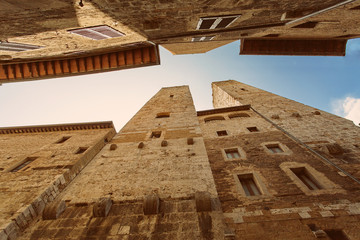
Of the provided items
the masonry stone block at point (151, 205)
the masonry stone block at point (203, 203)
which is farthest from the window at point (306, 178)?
the masonry stone block at point (151, 205)

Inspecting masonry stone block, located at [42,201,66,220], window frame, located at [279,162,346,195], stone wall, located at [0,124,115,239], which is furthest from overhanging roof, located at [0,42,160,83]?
window frame, located at [279,162,346,195]

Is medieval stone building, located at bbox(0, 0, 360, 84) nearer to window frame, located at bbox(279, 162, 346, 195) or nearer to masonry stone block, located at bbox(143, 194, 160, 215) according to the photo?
masonry stone block, located at bbox(143, 194, 160, 215)

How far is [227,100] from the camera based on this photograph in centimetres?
2119

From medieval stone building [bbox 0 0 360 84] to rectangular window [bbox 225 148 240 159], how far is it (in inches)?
237

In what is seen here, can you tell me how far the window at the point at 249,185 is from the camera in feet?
21.3

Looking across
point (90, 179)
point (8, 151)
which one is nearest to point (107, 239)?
point (90, 179)

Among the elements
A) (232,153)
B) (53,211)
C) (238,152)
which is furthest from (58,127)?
(238,152)

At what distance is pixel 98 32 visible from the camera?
5215 mm

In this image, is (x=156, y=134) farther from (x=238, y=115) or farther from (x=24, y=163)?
(x=24, y=163)

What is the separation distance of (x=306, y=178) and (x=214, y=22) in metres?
7.38

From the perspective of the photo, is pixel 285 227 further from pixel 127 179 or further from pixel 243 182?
pixel 127 179

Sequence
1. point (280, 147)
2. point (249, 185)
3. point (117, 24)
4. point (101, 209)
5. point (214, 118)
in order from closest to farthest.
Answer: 1. point (101, 209)
2. point (117, 24)
3. point (249, 185)
4. point (280, 147)
5. point (214, 118)

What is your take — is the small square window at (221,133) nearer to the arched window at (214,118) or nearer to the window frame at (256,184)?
the arched window at (214,118)

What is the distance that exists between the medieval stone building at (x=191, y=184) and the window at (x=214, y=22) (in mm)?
4757
